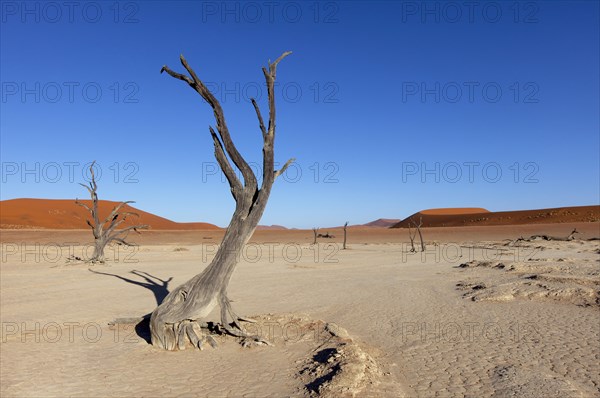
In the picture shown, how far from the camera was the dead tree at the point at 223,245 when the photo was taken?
7.70m

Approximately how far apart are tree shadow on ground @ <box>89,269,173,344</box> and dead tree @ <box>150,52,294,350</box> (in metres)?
1.10

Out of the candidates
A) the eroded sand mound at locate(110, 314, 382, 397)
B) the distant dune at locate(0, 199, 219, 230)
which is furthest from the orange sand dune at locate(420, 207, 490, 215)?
the eroded sand mound at locate(110, 314, 382, 397)

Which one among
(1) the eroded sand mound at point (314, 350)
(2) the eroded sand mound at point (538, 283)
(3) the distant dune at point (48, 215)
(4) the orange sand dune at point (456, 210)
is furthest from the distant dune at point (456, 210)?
(1) the eroded sand mound at point (314, 350)

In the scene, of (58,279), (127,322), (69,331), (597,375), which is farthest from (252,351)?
(58,279)

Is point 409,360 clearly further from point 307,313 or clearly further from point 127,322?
point 127,322

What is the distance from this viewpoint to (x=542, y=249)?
25859mm

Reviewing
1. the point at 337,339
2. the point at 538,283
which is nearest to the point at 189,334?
the point at 337,339

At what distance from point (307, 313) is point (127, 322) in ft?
14.0

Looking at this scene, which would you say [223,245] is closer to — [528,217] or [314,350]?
[314,350]

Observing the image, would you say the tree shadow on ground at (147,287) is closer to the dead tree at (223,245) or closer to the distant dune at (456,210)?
the dead tree at (223,245)

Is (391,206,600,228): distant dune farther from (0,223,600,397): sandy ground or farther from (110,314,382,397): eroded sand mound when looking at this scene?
(110,314,382,397): eroded sand mound

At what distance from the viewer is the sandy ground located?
238 inches

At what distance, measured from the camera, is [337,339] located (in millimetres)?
7961

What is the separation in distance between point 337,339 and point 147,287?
9.07 metres
